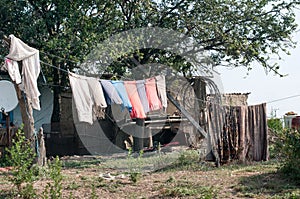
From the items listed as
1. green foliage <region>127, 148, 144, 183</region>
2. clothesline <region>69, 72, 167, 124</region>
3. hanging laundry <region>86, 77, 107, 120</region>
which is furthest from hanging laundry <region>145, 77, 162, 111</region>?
green foliage <region>127, 148, 144, 183</region>

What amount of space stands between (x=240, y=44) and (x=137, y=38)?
9.17ft

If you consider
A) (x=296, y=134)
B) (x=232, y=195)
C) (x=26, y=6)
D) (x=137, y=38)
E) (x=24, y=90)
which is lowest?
(x=232, y=195)

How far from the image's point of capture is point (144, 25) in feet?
41.3

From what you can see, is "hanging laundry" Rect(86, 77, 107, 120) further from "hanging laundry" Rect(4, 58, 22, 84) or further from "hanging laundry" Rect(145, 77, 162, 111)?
"hanging laundry" Rect(4, 58, 22, 84)

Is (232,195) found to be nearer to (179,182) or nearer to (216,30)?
(179,182)

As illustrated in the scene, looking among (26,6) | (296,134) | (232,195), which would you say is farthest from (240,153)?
(26,6)

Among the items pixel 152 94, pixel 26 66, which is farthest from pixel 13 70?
pixel 152 94

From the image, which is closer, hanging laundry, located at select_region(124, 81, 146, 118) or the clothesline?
the clothesline

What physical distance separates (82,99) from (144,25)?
11.8 ft

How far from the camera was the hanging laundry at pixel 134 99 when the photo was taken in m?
10.8

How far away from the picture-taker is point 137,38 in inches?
481

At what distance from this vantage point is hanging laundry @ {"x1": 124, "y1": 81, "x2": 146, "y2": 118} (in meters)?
10.8

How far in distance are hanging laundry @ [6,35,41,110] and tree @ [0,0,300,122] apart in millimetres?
2781

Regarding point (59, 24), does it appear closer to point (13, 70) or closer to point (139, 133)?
point (139, 133)
